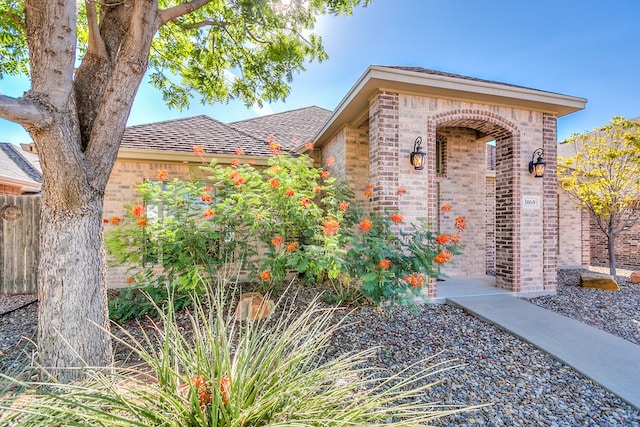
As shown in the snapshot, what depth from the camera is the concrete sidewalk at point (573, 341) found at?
2.84 meters

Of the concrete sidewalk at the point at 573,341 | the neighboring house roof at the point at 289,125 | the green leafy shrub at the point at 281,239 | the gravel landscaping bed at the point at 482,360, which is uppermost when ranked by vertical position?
the neighboring house roof at the point at 289,125

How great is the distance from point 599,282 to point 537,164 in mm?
3307

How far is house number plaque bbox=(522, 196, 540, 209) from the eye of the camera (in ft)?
19.3

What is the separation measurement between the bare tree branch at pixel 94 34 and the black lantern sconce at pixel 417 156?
454cm

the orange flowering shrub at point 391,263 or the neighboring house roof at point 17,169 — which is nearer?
the orange flowering shrub at point 391,263

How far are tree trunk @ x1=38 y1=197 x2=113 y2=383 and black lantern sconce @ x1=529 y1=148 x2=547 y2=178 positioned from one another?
7246 millimetres

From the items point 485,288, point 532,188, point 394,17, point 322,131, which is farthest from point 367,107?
point 485,288

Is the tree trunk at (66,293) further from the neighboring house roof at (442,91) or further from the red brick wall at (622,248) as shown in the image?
the red brick wall at (622,248)

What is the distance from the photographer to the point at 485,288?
607cm

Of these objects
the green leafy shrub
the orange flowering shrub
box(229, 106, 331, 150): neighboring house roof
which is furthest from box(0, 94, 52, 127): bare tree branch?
box(229, 106, 331, 150): neighboring house roof

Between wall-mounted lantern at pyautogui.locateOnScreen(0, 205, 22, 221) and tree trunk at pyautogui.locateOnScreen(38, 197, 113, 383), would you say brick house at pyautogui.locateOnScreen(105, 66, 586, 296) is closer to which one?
wall-mounted lantern at pyautogui.locateOnScreen(0, 205, 22, 221)

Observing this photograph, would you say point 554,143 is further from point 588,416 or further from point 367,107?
point 588,416

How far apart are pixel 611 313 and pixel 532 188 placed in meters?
2.52

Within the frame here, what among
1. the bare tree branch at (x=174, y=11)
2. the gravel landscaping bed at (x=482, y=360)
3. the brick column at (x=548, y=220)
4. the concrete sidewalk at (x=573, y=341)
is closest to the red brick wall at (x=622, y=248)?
the brick column at (x=548, y=220)
